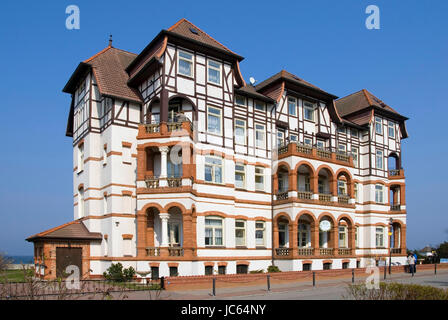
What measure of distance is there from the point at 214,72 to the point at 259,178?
867 cm

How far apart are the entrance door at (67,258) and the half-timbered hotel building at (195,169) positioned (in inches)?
2.6

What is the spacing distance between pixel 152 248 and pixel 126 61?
48.3 ft

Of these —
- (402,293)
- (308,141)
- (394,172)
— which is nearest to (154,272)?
(308,141)

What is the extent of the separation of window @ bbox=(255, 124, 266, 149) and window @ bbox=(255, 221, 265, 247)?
18.9ft

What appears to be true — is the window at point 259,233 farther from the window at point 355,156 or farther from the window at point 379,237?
the window at point 379,237

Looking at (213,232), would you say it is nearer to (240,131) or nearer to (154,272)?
(154,272)

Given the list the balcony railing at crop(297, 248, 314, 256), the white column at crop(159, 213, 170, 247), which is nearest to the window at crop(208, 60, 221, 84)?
the white column at crop(159, 213, 170, 247)

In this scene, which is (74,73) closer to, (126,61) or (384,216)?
(126,61)

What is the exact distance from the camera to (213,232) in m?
28.9

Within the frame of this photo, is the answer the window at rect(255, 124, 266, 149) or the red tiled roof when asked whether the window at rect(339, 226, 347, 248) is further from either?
the red tiled roof

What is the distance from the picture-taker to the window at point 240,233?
103 ft

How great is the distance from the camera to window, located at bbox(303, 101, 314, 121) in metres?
36.9

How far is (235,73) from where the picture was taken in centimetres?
3145
